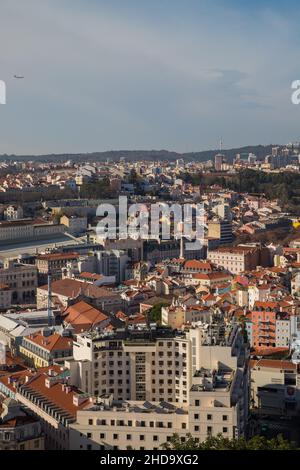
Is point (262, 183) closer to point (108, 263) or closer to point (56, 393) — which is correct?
point (108, 263)

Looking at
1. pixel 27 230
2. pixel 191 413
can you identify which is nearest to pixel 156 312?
pixel 191 413

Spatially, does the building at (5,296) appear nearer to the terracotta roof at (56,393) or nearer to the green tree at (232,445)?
the terracotta roof at (56,393)

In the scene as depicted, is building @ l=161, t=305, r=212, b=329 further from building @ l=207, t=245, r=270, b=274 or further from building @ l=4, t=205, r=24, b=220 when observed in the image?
building @ l=4, t=205, r=24, b=220

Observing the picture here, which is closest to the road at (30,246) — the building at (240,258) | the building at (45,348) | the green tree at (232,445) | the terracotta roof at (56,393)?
the building at (240,258)

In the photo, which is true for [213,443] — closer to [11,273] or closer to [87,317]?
[87,317]

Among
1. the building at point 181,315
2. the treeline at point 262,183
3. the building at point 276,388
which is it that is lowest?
the building at point 276,388
